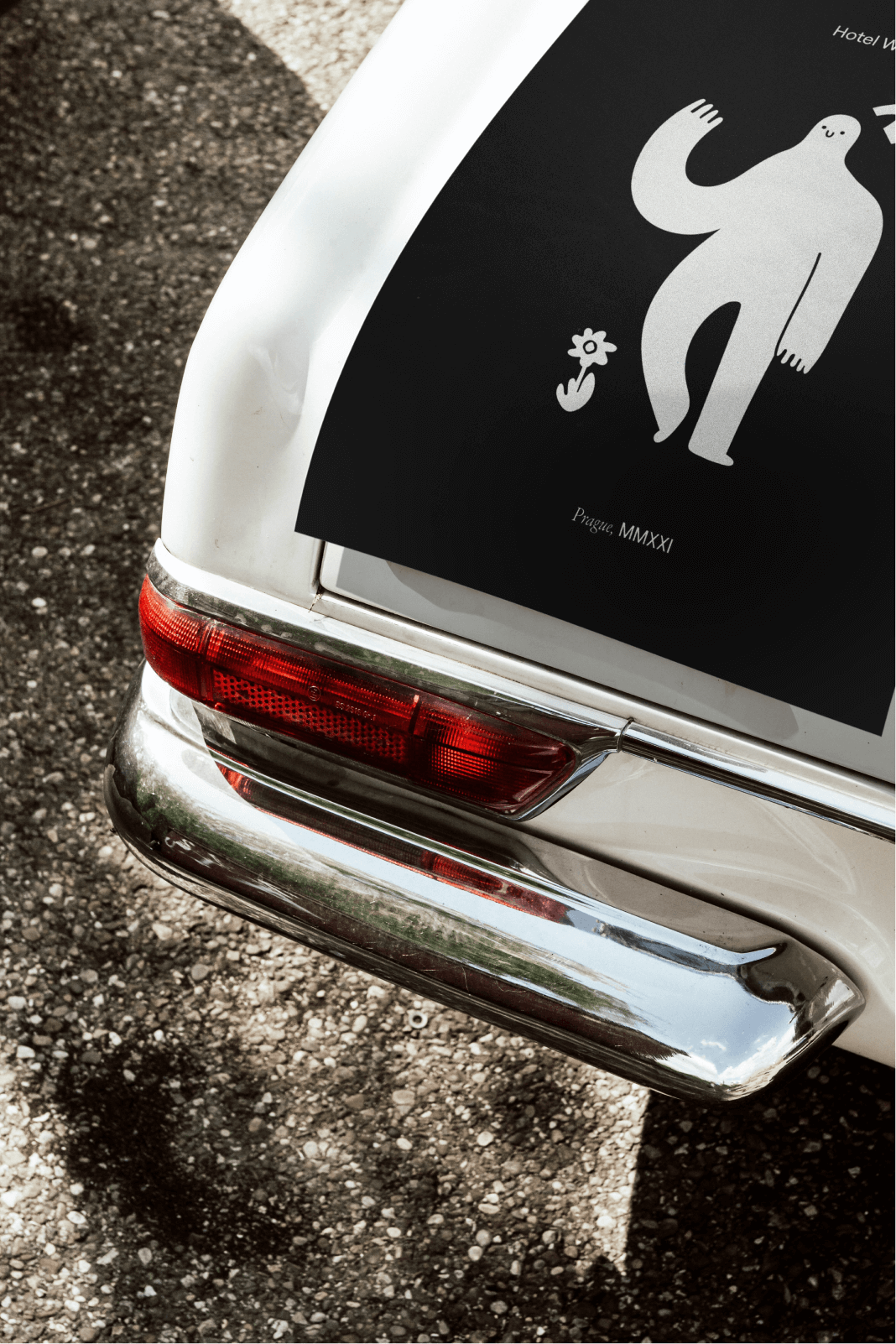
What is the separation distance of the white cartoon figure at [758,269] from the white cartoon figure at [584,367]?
5 cm

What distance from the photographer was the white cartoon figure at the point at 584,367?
4.29 ft

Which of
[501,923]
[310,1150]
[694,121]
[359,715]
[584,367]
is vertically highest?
[694,121]

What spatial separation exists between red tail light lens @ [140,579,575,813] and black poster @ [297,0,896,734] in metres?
0.18

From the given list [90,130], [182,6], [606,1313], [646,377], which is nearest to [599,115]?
[646,377]

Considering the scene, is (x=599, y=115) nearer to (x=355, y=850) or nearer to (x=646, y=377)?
(x=646, y=377)

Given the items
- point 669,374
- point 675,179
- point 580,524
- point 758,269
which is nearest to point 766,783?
point 580,524

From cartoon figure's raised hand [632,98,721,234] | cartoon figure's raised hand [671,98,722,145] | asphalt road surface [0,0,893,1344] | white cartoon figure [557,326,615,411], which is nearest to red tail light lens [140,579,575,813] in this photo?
white cartoon figure [557,326,615,411]

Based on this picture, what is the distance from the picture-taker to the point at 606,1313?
1997 mm

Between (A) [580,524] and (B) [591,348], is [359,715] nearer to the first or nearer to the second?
(A) [580,524]

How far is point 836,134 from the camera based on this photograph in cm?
134

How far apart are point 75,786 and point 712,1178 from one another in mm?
1595

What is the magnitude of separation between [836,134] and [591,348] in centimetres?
39

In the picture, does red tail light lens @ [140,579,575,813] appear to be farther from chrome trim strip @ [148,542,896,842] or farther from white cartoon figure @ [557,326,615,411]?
white cartoon figure @ [557,326,615,411]

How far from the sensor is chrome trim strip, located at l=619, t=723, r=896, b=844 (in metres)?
1.31
